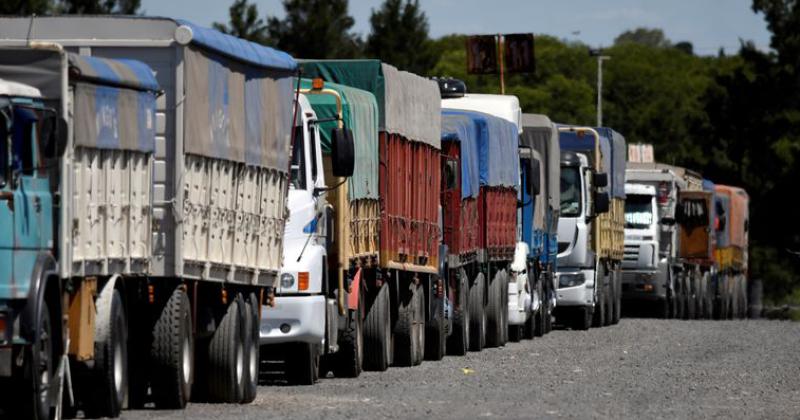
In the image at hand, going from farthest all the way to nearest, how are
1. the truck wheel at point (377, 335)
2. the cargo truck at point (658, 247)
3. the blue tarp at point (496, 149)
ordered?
the cargo truck at point (658, 247) < the blue tarp at point (496, 149) < the truck wheel at point (377, 335)

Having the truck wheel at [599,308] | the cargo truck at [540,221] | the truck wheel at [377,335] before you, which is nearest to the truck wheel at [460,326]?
the cargo truck at [540,221]

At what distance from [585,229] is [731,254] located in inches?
943

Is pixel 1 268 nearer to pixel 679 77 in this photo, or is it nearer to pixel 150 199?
pixel 150 199

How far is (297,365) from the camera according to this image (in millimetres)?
22484

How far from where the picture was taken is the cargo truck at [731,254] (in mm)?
62750

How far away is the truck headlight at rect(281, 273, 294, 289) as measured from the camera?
21.6 m

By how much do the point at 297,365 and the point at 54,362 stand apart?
23.4ft

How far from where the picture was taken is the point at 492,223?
34125mm

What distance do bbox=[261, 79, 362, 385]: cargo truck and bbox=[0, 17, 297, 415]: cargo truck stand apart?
0.82m

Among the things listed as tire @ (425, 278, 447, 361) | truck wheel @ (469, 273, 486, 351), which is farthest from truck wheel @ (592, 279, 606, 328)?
tire @ (425, 278, 447, 361)

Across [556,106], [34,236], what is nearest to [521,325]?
[34,236]

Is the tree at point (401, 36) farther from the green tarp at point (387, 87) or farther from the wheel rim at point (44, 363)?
the wheel rim at point (44, 363)

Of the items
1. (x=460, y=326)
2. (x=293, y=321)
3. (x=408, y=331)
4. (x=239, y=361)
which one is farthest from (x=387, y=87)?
(x=239, y=361)

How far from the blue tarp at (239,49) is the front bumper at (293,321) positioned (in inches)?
88.8
